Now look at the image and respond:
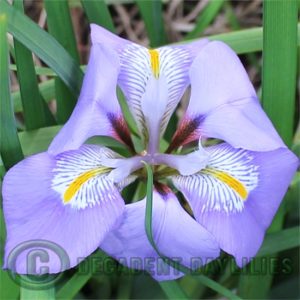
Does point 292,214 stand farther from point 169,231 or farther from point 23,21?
point 23,21

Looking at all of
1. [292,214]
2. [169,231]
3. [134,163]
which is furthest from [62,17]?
[292,214]

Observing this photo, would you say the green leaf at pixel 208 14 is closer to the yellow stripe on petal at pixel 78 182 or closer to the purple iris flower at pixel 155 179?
the purple iris flower at pixel 155 179

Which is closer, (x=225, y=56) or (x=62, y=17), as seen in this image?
(x=225, y=56)

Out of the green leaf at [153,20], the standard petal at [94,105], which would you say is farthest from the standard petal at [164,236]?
the green leaf at [153,20]

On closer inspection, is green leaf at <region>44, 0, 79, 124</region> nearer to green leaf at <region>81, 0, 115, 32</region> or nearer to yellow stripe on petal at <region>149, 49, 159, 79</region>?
green leaf at <region>81, 0, 115, 32</region>

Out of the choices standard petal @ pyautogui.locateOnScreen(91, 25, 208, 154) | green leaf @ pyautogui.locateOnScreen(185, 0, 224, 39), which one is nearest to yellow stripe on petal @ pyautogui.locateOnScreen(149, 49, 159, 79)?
standard petal @ pyautogui.locateOnScreen(91, 25, 208, 154)

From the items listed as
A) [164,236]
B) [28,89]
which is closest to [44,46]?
[28,89]
